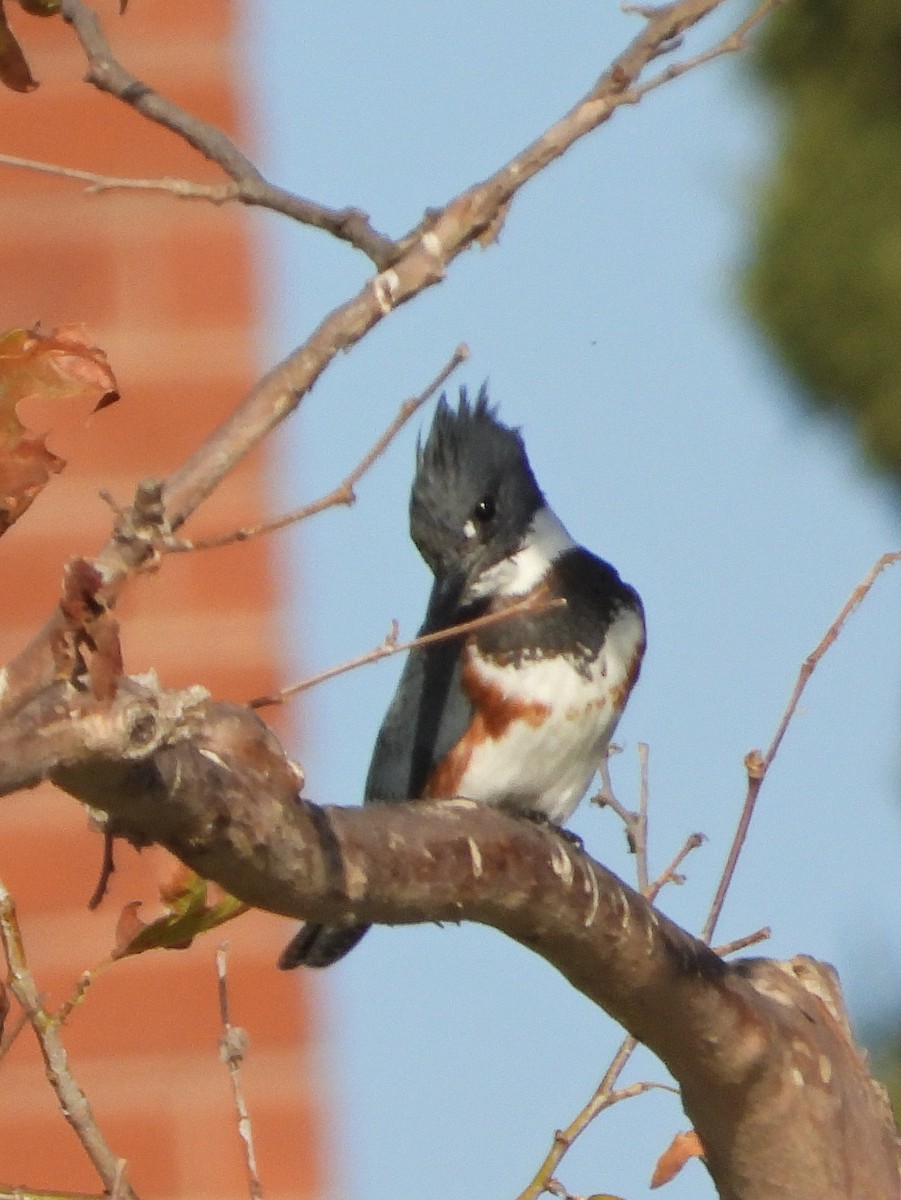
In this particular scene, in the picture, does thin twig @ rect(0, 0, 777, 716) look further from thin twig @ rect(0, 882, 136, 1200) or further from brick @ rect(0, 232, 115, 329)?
brick @ rect(0, 232, 115, 329)

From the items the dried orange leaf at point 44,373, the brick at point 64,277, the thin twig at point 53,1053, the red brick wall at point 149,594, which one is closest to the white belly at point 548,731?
the red brick wall at point 149,594

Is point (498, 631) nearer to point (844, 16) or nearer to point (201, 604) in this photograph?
point (201, 604)

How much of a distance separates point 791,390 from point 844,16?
556 mm

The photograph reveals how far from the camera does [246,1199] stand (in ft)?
8.29

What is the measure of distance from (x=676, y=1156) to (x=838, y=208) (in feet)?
6.91

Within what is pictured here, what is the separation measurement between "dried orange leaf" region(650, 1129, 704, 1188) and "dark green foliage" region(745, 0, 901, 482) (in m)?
1.92

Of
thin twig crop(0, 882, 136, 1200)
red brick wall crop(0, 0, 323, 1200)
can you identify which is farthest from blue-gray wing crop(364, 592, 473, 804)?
thin twig crop(0, 882, 136, 1200)

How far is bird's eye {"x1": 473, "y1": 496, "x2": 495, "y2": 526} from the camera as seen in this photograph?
242cm

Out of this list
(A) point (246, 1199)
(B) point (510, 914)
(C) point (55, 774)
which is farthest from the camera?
(A) point (246, 1199)

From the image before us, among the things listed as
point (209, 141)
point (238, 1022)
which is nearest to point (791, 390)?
point (238, 1022)

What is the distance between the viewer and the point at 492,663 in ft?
7.49

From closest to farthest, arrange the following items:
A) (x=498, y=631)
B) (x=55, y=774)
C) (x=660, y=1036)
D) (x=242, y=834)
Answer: (x=55, y=774), (x=242, y=834), (x=660, y=1036), (x=498, y=631)

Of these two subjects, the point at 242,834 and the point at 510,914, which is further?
the point at 510,914

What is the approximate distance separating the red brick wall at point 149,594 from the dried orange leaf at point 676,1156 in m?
0.98
